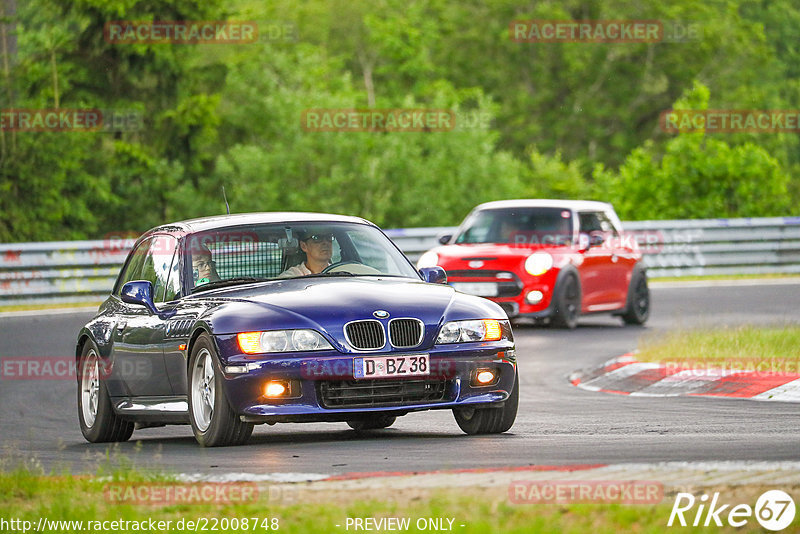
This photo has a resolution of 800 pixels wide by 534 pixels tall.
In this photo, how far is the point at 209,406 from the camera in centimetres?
972

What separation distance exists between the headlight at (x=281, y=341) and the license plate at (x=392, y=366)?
0.73ft

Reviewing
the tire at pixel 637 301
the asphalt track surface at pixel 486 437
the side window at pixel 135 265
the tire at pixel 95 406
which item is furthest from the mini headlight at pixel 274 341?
the tire at pixel 637 301

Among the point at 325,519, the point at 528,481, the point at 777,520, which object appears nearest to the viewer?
the point at 777,520

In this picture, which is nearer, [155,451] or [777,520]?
[777,520]

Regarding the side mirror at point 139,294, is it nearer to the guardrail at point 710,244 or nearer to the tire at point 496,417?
the tire at point 496,417

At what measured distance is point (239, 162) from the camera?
157 feet

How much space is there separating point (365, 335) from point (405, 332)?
247mm

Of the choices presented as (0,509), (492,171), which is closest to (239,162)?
(492,171)

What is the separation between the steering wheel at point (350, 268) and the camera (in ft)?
34.8

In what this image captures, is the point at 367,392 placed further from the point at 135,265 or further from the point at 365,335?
the point at 135,265

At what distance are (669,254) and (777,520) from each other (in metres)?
25.4

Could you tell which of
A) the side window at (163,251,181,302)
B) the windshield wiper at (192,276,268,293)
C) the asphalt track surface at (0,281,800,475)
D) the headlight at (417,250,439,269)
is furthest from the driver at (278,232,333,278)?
the headlight at (417,250,439,269)

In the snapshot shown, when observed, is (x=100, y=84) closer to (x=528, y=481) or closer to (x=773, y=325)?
(x=773, y=325)

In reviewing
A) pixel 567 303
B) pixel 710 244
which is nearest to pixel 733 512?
pixel 567 303
